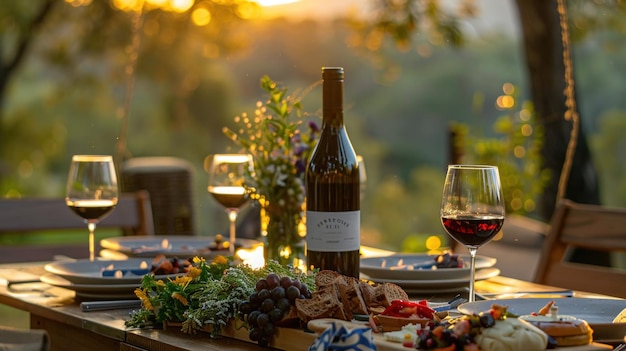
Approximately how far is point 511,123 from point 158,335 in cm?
406

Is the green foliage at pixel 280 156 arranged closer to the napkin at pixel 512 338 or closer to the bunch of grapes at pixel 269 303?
the bunch of grapes at pixel 269 303


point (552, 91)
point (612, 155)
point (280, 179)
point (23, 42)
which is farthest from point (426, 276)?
point (612, 155)

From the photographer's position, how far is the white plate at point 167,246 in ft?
7.33

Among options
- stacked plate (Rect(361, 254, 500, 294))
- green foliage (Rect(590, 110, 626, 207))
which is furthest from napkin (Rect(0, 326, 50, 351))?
green foliage (Rect(590, 110, 626, 207))

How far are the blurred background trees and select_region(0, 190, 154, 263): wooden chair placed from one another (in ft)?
13.2

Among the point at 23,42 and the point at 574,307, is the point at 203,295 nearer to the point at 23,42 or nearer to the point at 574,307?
the point at 574,307

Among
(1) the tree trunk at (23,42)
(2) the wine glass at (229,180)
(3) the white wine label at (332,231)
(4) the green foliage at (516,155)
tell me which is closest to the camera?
(3) the white wine label at (332,231)

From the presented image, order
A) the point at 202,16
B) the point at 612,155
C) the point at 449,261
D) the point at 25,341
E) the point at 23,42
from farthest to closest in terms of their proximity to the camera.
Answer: the point at 612,155
the point at 23,42
the point at 202,16
the point at 449,261
the point at 25,341

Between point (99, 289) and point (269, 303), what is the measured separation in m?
0.58

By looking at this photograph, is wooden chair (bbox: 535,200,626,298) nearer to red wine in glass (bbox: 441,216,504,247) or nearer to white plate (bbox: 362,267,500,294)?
white plate (bbox: 362,267,500,294)

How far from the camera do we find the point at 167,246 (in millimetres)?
2443

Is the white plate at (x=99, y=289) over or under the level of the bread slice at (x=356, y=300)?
under

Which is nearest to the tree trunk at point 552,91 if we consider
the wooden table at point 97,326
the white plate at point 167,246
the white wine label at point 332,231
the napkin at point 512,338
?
the white plate at point 167,246

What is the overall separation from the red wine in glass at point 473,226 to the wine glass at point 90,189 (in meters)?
0.90
